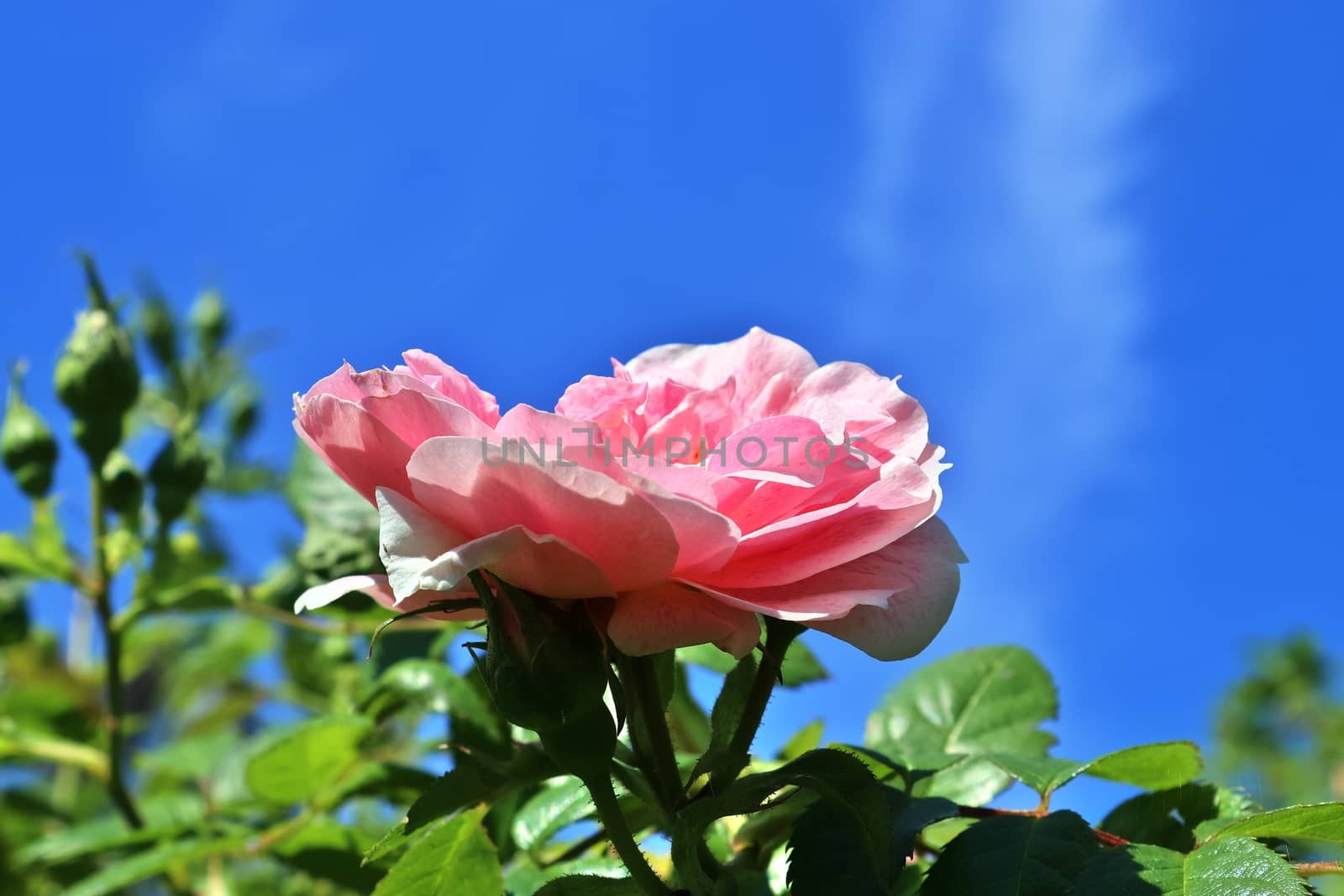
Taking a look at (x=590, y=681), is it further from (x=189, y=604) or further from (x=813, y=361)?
(x=189, y=604)

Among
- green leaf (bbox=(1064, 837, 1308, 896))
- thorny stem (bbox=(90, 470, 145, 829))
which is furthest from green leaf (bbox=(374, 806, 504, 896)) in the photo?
thorny stem (bbox=(90, 470, 145, 829))

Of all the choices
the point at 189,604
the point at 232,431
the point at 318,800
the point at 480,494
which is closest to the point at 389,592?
the point at 480,494

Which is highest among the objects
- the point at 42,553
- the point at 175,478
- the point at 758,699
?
the point at 175,478

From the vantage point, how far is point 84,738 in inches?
64.3

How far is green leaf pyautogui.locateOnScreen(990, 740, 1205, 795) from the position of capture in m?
0.72

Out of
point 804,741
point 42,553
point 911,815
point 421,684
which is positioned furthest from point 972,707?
point 42,553

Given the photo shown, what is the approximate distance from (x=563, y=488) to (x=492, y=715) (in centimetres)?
53

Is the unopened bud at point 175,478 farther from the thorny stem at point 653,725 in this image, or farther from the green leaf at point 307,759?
the thorny stem at point 653,725

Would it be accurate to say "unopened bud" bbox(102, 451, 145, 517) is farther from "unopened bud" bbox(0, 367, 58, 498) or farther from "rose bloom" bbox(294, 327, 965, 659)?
"rose bloom" bbox(294, 327, 965, 659)

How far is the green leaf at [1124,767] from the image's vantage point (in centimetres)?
72

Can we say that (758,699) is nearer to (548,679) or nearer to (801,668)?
(548,679)

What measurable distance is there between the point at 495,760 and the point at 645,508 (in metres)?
0.23

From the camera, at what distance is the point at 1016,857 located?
584 mm

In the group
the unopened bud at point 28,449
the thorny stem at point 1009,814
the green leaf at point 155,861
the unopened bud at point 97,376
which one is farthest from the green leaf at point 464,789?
the unopened bud at point 28,449
